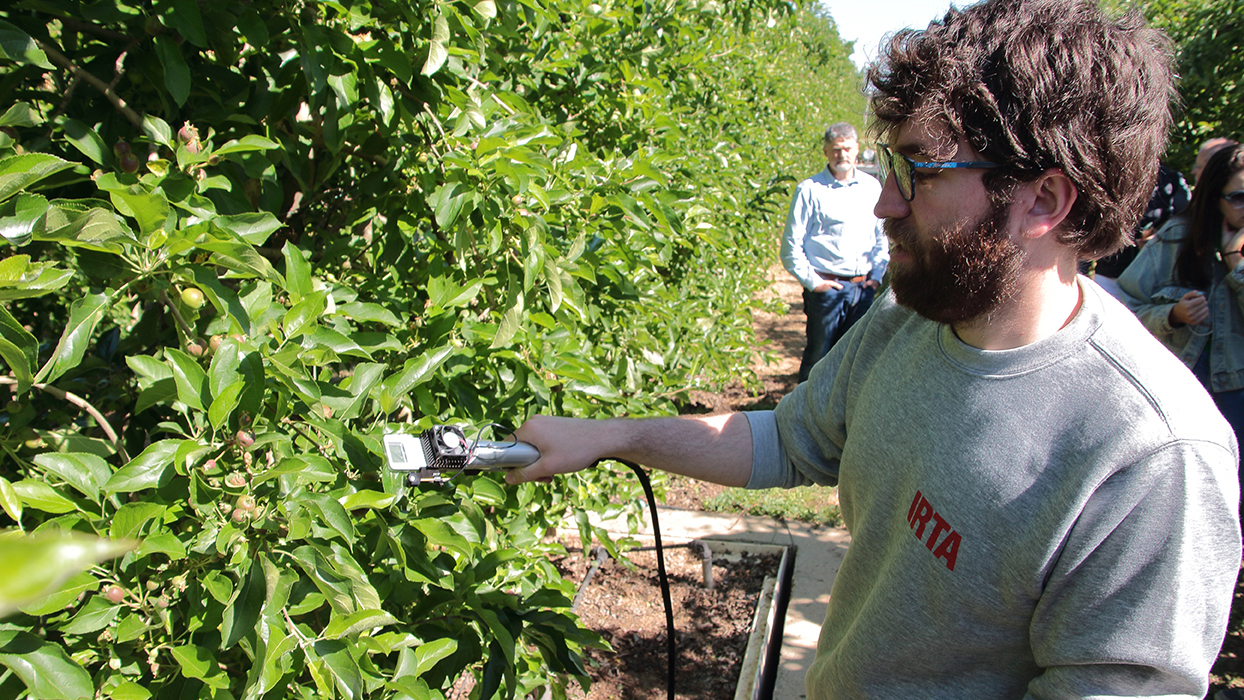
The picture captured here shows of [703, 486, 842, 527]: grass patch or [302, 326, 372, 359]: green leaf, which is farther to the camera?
[703, 486, 842, 527]: grass patch

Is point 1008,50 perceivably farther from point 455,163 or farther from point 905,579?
point 455,163

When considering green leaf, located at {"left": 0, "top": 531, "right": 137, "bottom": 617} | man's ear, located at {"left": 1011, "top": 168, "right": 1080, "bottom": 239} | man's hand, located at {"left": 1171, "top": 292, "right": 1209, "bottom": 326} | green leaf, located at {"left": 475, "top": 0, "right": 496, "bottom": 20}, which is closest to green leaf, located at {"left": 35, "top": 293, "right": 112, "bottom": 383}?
green leaf, located at {"left": 475, "top": 0, "right": 496, "bottom": 20}

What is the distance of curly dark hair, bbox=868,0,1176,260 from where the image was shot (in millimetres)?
1220

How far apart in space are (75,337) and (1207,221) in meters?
3.76

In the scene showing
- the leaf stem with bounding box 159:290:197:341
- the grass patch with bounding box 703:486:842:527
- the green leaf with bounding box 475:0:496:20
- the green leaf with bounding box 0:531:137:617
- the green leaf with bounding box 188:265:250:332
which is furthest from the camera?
the grass patch with bounding box 703:486:842:527

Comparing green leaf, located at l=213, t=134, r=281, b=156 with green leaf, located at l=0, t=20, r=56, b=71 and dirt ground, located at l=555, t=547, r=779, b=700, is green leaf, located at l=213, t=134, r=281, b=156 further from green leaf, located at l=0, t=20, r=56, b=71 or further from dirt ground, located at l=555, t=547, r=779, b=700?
dirt ground, located at l=555, t=547, r=779, b=700

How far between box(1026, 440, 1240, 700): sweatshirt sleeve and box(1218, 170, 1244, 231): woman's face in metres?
2.65

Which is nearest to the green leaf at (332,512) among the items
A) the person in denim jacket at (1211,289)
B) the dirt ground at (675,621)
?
the dirt ground at (675,621)

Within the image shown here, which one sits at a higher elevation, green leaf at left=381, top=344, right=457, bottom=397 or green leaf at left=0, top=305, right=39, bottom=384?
green leaf at left=0, top=305, right=39, bottom=384

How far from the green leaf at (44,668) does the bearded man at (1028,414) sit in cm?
114

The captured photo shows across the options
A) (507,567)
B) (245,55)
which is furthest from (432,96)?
(507,567)

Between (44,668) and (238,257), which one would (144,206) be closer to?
(238,257)

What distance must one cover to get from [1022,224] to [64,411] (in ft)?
5.47

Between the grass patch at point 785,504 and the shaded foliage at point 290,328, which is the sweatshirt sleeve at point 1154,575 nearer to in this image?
the shaded foliage at point 290,328
